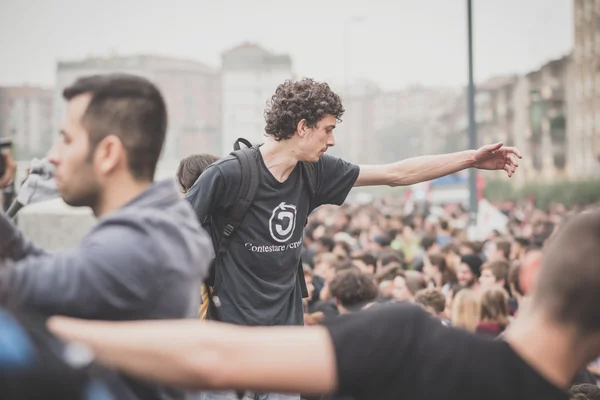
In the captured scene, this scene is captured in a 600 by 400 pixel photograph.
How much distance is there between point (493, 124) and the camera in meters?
107

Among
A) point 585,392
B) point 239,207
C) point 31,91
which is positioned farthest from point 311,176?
point 31,91

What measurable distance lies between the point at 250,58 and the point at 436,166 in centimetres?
9735

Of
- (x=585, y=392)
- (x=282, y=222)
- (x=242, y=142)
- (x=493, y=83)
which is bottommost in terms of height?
(x=585, y=392)

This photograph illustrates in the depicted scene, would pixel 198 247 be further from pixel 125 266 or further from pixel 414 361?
pixel 414 361

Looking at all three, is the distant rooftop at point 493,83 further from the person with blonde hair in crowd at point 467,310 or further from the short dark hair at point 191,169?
the short dark hair at point 191,169

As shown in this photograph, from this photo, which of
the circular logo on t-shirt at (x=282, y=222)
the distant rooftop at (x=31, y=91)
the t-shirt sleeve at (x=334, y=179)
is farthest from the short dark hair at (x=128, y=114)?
the distant rooftop at (x=31, y=91)

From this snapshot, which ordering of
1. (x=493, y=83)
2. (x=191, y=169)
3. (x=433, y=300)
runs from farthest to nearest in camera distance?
(x=493, y=83)
(x=433, y=300)
(x=191, y=169)

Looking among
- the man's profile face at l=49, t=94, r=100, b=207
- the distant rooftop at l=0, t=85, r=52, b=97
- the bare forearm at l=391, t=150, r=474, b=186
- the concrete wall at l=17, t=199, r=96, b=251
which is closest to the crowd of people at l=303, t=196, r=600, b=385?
the bare forearm at l=391, t=150, r=474, b=186

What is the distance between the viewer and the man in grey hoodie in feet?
6.55

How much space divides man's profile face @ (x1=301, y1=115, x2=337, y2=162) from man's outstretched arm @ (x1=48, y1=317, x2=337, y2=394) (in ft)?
9.56

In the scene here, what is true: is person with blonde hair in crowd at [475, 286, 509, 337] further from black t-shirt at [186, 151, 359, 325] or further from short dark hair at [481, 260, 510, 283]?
black t-shirt at [186, 151, 359, 325]

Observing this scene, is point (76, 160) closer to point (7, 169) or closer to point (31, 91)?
point (7, 169)

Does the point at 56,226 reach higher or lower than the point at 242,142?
lower

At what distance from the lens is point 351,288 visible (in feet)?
23.2
